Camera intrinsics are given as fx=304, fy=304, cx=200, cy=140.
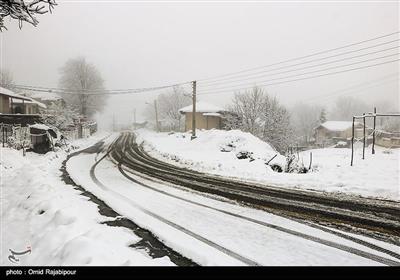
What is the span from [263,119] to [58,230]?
36.9 m

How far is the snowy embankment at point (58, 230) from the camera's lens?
17.4ft

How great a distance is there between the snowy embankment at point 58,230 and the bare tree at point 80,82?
5739 cm

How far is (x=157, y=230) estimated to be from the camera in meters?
6.81

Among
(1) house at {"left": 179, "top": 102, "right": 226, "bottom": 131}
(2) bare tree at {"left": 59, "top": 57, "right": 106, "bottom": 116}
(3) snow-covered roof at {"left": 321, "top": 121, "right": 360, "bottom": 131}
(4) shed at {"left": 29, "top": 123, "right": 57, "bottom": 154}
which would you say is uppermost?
(2) bare tree at {"left": 59, "top": 57, "right": 106, "bottom": 116}

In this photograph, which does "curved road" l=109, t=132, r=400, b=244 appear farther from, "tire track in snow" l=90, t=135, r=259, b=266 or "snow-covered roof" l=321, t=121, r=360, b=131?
"snow-covered roof" l=321, t=121, r=360, b=131

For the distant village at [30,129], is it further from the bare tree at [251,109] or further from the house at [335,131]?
the house at [335,131]

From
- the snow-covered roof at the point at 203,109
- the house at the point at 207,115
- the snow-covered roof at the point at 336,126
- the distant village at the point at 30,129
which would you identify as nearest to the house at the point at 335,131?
the snow-covered roof at the point at 336,126

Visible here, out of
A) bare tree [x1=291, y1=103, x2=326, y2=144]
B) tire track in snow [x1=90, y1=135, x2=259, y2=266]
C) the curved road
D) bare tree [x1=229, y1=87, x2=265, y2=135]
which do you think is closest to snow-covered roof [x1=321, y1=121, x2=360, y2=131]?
bare tree [x1=291, y1=103, x2=326, y2=144]

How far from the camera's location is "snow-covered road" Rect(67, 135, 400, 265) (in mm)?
5211

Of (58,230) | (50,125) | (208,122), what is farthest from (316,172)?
(208,122)

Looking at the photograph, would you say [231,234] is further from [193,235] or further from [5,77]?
[5,77]

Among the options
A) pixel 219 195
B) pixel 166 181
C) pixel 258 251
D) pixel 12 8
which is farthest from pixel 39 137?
pixel 258 251

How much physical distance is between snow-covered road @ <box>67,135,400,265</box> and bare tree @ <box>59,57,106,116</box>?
60554mm

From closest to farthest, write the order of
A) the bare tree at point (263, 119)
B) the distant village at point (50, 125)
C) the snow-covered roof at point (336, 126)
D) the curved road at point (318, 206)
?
the curved road at point (318, 206) < the distant village at point (50, 125) < the bare tree at point (263, 119) < the snow-covered roof at point (336, 126)
